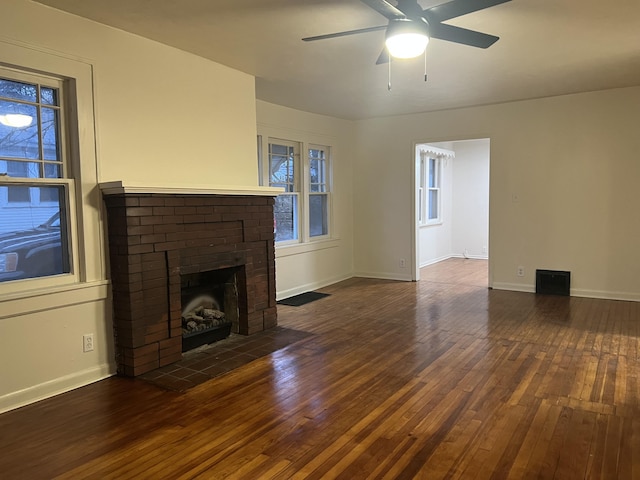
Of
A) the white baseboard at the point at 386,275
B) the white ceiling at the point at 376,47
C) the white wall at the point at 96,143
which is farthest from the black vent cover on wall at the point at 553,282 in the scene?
the white wall at the point at 96,143

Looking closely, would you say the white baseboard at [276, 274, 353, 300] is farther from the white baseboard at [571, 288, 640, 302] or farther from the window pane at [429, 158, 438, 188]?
the white baseboard at [571, 288, 640, 302]

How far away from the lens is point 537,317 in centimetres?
498

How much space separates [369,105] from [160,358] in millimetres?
4172

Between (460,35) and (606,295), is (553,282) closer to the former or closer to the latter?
(606,295)

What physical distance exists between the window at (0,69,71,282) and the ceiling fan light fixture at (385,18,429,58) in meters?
2.26

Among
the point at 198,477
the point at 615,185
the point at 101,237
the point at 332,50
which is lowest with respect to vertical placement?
the point at 198,477

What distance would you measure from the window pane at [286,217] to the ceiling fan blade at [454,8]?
3.79m

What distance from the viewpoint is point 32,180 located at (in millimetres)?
3098

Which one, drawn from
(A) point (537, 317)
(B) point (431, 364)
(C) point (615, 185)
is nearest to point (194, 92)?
A: (B) point (431, 364)

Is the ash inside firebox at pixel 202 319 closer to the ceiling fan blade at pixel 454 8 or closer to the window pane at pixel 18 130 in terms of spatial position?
the window pane at pixel 18 130

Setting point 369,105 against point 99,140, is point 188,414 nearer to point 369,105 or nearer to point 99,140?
point 99,140

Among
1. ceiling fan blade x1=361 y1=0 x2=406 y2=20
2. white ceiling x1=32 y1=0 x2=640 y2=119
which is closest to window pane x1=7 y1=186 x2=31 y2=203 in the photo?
white ceiling x1=32 y1=0 x2=640 y2=119

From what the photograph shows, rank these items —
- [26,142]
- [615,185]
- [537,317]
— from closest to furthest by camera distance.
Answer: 1. [26,142]
2. [537,317]
3. [615,185]

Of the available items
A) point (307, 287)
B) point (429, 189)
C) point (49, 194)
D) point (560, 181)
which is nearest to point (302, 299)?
point (307, 287)
